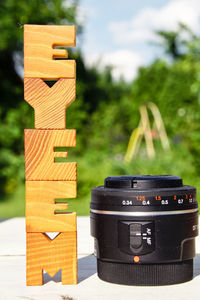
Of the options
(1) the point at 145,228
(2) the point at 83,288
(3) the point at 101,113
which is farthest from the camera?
(3) the point at 101,113

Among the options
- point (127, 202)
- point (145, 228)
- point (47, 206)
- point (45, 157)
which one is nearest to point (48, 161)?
point (45, 157)

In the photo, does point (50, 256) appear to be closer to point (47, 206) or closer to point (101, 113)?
point (47, 206)

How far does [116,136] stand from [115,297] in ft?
50.1

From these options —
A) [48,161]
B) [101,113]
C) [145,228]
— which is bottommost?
[145,228]

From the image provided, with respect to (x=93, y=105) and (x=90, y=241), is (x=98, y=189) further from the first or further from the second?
(x=93, y=105)

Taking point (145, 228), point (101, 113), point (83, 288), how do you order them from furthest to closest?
1. point (101, 113)
2. point (83, 288)
3. point (145, 228)

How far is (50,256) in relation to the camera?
2.39 m

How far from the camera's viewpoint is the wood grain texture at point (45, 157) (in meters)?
2.36

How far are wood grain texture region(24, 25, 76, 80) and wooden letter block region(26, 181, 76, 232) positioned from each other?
22.6 inches

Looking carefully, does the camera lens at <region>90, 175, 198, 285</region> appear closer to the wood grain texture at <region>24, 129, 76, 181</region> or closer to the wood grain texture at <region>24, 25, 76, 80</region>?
the wood grain texture at <region>24, 129, 76, 181</region>

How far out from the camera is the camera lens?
2.17 meters

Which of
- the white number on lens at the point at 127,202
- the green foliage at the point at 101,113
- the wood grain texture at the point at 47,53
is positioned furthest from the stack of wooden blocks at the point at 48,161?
the green foliage at the point at 101,113

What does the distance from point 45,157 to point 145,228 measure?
2.08ft

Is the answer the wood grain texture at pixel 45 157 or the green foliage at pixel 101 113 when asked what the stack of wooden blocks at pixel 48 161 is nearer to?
the wood grain texture at pixel 45 157
